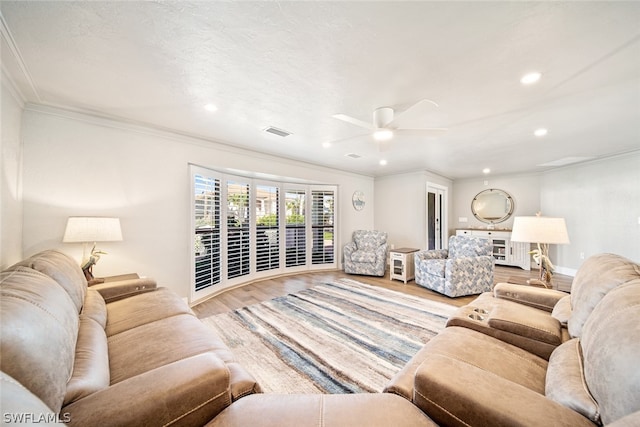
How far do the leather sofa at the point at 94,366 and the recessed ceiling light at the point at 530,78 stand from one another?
2848mm

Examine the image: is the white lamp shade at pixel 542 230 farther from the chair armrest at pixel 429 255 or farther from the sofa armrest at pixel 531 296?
the chair armrest at pixel 429 255

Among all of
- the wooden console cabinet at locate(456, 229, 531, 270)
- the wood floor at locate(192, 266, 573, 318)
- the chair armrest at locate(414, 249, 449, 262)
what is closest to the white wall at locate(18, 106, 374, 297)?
the wood floor at locate(192, 266, 573, 318)

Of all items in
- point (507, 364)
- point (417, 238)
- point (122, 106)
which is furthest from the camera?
point (417, 238)

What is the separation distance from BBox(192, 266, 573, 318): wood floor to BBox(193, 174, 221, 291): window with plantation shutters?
37 cm

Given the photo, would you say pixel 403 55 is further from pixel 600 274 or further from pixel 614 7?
pixel 600 274

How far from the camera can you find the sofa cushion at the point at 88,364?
90 centimetres

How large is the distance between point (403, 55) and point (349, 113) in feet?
3.08

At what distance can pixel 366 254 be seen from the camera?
506cm

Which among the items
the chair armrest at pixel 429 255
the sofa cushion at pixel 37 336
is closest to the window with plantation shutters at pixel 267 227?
the chair armrest at pixel 429 255

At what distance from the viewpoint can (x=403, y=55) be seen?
1655mm

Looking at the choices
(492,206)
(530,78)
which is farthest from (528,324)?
(492,206)

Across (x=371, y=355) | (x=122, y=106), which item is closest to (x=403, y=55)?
(x=371, y=355)

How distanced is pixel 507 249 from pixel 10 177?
332 inches

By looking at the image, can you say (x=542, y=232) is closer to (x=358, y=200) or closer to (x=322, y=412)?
(x=322, y=412)
